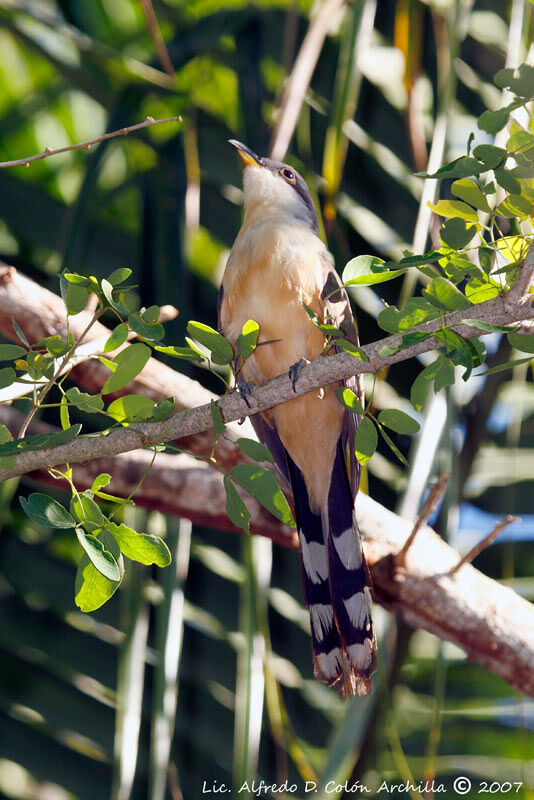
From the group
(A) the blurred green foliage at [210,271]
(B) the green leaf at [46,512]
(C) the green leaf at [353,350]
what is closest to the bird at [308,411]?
(A) the blurred green foliage at [210,271]

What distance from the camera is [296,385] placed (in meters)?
1.39

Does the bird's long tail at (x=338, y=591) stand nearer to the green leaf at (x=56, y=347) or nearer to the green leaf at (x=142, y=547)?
the green leaf at (x=142, y=547)

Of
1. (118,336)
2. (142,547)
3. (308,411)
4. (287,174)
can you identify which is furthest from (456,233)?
(287,174)

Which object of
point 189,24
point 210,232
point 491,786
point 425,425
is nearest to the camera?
point 425,425

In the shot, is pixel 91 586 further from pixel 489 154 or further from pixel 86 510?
pixel 489 154

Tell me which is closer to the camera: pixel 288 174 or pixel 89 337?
pixel 89 337

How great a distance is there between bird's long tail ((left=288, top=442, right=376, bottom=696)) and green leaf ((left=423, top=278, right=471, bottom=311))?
39.6 inches

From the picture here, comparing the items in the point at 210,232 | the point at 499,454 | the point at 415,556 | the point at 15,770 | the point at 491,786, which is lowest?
the point at 15,770

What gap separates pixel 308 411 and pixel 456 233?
49.3 inches

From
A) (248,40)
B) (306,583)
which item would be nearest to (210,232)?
(248,40)

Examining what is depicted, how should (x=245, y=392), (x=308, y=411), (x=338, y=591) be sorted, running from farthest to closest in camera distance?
(x=308, y=411), (x=338, y=591), (x=245, y=392)

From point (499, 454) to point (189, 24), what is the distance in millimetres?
1800

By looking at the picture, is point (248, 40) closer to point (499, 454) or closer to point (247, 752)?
point (499, 454)

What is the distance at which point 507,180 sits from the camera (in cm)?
121
